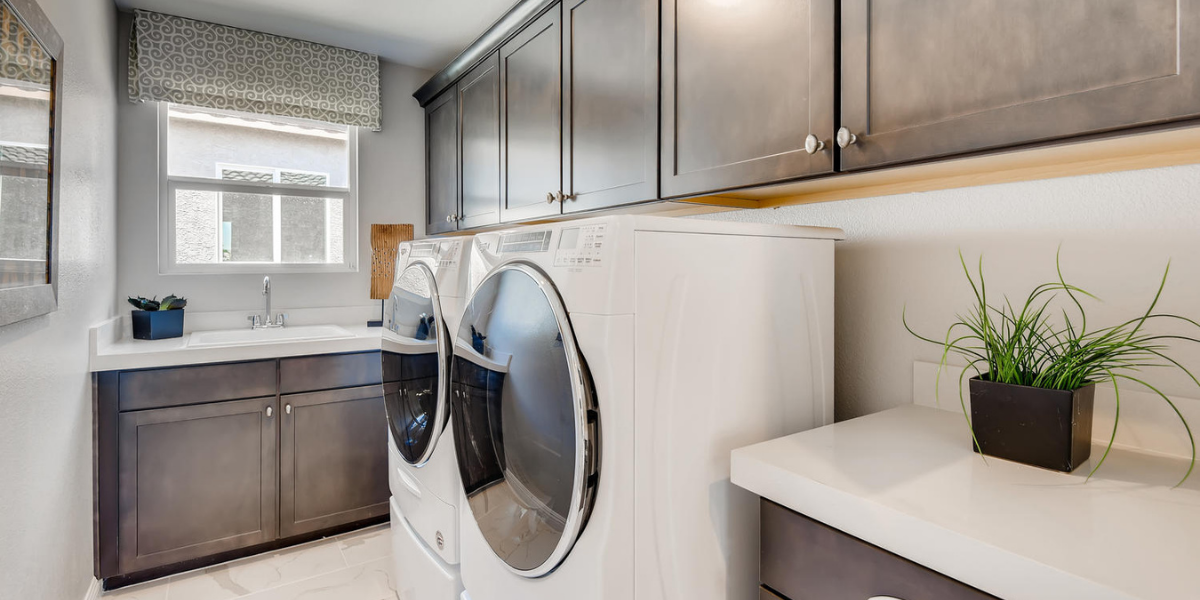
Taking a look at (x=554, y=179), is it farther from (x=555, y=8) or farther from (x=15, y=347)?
(x=15, y=347)

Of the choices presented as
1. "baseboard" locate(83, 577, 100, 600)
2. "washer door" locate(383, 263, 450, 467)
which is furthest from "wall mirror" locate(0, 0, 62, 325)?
"baseboard" locate(83, 577, 100, 600)

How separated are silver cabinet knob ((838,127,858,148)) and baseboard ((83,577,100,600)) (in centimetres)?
290

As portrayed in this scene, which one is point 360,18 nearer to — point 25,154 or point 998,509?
point 25,154

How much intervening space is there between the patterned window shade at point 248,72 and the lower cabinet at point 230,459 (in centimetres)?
136

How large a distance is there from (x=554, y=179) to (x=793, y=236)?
1.04 metres

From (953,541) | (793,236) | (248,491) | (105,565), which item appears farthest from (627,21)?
(105,565)

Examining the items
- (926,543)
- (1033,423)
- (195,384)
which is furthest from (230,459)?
(1033,423)

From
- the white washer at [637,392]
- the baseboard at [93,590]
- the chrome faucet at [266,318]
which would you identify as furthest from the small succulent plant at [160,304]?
the white washer at [637,392]

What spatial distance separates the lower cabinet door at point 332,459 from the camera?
2529mm

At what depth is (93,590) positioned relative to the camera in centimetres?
214

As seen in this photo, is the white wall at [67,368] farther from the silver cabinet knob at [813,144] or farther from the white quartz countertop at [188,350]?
the silver cabinet knob at [813,144]

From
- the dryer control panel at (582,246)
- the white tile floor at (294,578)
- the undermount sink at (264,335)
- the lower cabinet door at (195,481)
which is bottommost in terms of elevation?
the white tile floor at (294,578)

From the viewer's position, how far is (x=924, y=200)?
4.44 feet

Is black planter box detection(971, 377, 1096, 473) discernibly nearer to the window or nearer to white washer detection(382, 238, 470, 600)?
white washer detection(382, 238, 470, 600)
